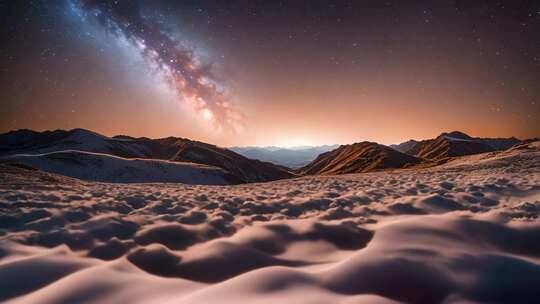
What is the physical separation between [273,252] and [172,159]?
92160 millimetres

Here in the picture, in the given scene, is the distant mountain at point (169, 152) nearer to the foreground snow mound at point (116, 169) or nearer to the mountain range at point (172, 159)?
Answer: the mountain range at point (172, 159)

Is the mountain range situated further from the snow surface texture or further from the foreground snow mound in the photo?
the snow surface texture

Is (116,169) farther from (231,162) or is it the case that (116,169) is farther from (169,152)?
(169,152)

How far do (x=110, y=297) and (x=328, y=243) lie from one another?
2.78 m

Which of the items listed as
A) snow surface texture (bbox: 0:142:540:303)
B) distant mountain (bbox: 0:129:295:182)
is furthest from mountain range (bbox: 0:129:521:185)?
snow surface texture (bbox: 0:142:540:303)

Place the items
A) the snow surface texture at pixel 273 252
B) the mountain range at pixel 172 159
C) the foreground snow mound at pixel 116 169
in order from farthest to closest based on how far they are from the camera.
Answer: the mountain range at pixel 172 159
the foreground snow mound at pixel 116 169
the snow surface texture at pixel 273 252

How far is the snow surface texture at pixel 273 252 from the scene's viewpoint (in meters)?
2.63

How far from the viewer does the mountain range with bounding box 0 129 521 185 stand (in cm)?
4341

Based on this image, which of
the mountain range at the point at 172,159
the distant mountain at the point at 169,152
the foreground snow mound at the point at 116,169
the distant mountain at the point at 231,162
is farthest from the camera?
the distant mountain at the point at 169,152

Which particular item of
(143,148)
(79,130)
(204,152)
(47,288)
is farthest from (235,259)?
(79,130)

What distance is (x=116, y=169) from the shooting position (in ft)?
146

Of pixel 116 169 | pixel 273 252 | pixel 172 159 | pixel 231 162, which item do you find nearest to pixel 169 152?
pixel 172 159

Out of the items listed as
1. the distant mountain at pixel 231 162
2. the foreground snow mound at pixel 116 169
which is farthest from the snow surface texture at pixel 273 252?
the distant mountain at pixel 231 162

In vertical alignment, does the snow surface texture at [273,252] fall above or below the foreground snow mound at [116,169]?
below
